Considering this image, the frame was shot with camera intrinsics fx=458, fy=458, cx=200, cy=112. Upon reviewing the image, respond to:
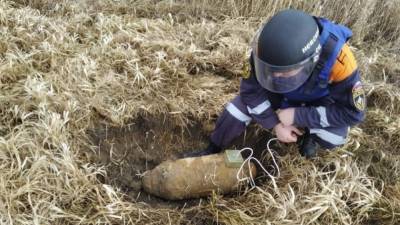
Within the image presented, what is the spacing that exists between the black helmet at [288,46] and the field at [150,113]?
76 centimetres

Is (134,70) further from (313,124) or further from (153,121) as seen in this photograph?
(313,124)

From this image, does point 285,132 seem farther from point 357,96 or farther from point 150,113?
point 150,113

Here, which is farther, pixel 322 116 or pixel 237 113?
pixel 237 113

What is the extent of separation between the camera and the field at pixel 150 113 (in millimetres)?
2492

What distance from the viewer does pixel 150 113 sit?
3.03 metres

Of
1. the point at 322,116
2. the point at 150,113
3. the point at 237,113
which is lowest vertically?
the point at 150,113

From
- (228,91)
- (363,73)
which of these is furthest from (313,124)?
(363,73)

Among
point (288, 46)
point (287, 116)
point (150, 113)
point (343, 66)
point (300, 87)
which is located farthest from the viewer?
point (150, 113)

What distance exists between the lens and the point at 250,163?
277 cm

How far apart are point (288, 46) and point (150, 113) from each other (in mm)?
1259

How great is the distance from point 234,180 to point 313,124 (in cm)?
56

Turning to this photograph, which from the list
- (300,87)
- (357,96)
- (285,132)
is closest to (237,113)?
(285,132)

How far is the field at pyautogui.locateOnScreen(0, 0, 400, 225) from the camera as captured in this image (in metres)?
2.49

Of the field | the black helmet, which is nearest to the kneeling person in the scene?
the black helmet
